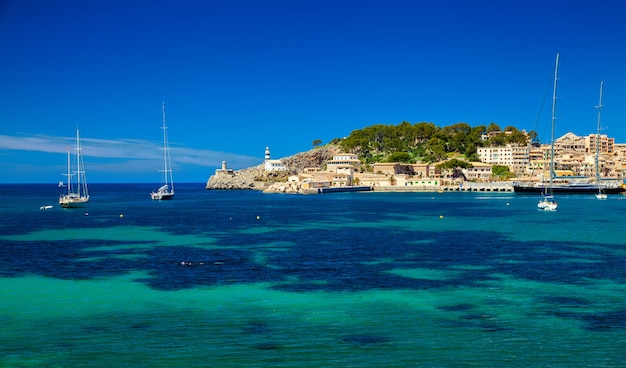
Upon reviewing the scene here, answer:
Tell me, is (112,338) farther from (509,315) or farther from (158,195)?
(158,195)

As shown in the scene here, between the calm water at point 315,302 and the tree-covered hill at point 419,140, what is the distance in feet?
468

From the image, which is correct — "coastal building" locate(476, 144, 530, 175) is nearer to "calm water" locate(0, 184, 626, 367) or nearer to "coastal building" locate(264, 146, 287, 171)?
→ "coastal building" locate(264, 146, 287, 171)

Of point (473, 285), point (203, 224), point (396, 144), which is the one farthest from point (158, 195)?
point (473, 285)

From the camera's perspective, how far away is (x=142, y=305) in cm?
2145

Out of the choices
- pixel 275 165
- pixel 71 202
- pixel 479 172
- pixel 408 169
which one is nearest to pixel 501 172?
pixel 479 172

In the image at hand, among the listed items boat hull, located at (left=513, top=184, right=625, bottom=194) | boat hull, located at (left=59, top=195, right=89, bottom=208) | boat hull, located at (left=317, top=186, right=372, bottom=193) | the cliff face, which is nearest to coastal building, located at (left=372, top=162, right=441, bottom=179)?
boat hull, located at (left=317, top=186, right=372, bottom=193)

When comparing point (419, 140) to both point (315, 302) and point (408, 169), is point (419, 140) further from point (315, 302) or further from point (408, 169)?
point (315, 302)

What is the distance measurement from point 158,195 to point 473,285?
339 ft

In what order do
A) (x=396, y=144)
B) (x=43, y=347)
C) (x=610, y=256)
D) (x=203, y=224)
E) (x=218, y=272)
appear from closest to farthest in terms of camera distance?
(x=43, y=347) < (x=218, y=272) < (x=610, y=256) < (x=203, y=224) < (x=396, y=144)

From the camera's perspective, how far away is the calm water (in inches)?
624

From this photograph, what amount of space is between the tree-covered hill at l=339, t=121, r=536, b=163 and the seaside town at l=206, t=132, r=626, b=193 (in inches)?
202

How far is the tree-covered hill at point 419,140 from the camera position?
184 meters

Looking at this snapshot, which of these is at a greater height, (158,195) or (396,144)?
(396,144)

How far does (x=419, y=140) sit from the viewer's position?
7613 inches
